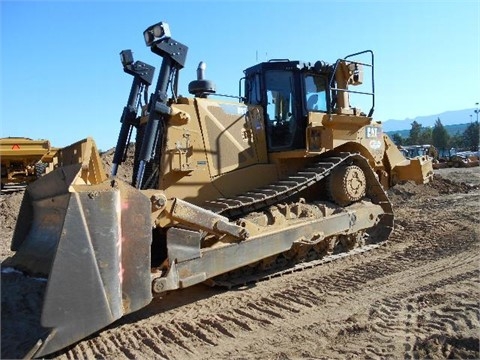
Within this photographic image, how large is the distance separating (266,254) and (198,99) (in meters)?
2.28

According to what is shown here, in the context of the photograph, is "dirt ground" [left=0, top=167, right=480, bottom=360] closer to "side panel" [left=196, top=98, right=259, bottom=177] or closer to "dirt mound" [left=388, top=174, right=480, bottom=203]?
"side panel" [left=196, top=98, right=259, bottom=177]

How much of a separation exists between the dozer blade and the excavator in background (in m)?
11.8

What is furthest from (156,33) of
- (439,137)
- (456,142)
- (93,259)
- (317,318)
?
(456,142)

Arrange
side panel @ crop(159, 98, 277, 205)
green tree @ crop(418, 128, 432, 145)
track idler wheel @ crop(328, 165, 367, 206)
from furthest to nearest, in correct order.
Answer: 1. green tree @ crop(418, 128, 432, 145)
2. track idler wheel @ crop(328, 165, 367, 206)
3. side panel @ crop(159, 98, 277, 205)

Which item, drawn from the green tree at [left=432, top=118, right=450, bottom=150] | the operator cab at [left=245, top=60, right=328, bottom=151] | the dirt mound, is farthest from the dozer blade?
the green tree at [left=432, top=118, right=450, bottom=150]

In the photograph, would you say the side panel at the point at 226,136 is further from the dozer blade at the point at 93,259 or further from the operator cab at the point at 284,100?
the dozer blade at the point at 93,259

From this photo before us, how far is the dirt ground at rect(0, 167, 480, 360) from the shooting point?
3.88 metres

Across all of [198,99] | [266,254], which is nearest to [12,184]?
[198,99]

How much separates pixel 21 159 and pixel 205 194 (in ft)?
38.3

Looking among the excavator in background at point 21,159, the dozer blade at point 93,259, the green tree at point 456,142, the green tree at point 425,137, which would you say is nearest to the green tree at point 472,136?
the green tree at point 456,142

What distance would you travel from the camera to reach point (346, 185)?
6.80 meters

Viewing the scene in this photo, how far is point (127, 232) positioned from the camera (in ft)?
13.5

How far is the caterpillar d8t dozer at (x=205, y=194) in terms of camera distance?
3822mm

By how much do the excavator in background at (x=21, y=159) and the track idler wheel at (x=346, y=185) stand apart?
36.3ft
